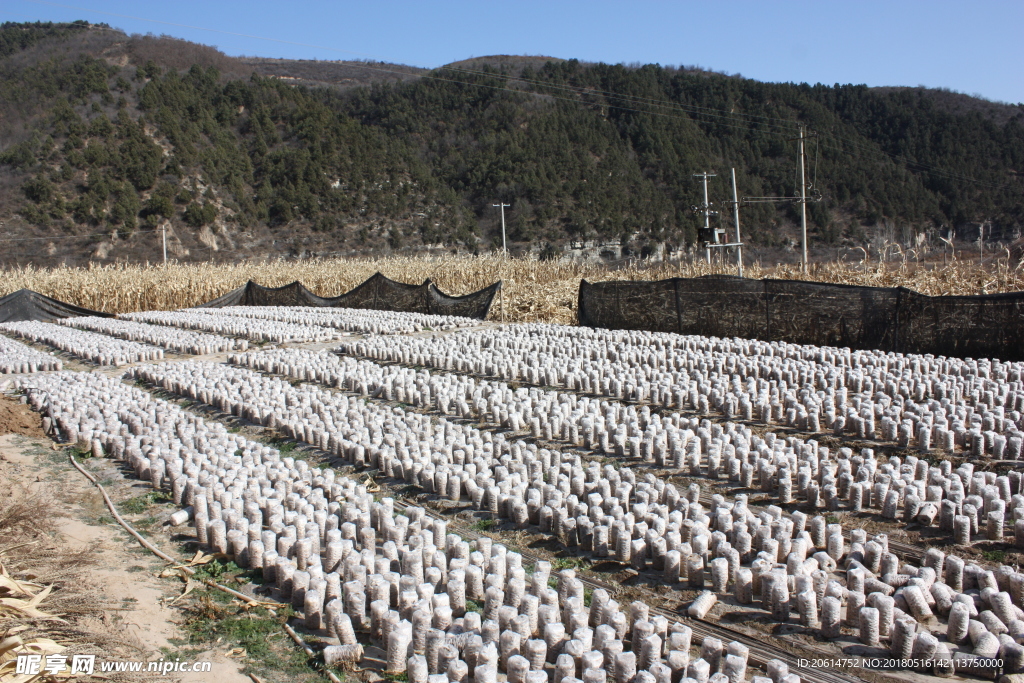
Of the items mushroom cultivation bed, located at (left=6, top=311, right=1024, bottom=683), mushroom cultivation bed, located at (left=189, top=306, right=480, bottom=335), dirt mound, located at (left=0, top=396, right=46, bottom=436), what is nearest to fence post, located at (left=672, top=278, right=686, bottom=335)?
mushroom cultivation bed, located at (left=6, top=311, right=1024, bottom=683)

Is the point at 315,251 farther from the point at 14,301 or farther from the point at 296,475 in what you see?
the point at 296,475

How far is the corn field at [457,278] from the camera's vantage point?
1705cm

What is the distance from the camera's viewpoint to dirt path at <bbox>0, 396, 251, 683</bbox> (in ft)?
11.7

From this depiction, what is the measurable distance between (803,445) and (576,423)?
204 centimetres

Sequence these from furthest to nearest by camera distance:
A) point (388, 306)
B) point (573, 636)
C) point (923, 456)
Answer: point (388, 306) → point (923, 456) → point (573, 636)

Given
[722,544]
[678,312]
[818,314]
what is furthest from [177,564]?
[678,312]

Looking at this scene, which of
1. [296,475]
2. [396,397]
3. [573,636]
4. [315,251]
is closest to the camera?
[573,636]

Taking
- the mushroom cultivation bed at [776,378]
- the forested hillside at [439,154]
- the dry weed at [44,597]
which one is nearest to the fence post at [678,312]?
the mushroom cultivation bed at [776,378]

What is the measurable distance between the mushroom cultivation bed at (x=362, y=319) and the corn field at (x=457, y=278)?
2.32 m

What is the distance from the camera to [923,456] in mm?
6375

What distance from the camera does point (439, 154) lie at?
62500 mm

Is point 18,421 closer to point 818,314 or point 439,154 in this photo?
point 818,314

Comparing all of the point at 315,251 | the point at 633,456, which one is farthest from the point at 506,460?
the point at 315,251

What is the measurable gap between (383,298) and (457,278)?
168 inches
